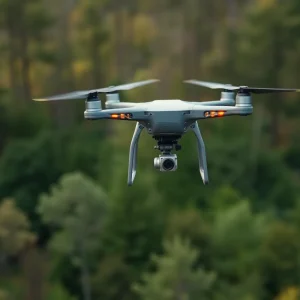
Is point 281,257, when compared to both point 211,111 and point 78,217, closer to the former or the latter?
point 78,217

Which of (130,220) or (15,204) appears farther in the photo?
(15,204)

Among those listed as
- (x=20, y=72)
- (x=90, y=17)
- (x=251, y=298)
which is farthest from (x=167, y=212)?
(x=20, y=72)

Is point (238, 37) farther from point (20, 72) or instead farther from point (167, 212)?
point (167, 212)

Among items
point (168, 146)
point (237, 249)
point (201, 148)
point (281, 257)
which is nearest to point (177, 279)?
point (281, 257)

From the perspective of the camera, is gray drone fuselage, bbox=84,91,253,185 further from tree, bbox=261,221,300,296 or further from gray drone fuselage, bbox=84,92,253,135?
tree, bbox=261,221,300,296

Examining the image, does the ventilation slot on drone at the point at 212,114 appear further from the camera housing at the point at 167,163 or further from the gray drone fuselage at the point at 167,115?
the camera housing at the point at 167,163

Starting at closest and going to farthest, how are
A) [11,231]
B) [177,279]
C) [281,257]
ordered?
[177,279], [281,257], [11,231]

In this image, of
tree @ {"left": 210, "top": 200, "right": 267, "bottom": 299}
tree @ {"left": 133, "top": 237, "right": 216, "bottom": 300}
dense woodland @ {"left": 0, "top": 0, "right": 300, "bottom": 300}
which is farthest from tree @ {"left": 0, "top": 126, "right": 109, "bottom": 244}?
tree @ {"left": 133, "top": 237, "right": 216, "bottom": 300}
